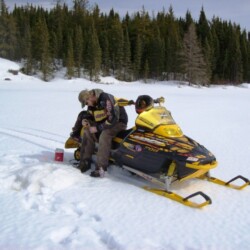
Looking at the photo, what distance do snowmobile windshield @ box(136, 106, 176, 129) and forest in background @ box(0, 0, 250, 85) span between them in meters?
41.5

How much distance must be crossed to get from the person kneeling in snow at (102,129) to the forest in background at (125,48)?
40.7 meters

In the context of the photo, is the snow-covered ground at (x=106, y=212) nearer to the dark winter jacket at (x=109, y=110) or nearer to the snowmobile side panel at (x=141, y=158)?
the snowmobile side panel at (x=141, y=158)

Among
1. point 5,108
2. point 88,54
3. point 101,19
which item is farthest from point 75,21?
point 5,108

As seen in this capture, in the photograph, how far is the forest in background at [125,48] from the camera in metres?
47.5

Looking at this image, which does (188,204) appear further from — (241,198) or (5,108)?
(5,108)

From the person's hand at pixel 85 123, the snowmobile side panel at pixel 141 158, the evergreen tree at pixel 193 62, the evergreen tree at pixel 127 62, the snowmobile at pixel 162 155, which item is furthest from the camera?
the evergreen tree at pixel 127 62

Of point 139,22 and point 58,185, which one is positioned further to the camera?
point 139,22

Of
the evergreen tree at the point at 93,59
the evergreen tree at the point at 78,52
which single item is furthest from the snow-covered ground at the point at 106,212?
the evergreen tree at the point at 78,52

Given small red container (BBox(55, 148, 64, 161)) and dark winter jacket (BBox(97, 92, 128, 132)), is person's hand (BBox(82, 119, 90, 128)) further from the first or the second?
small red container (BBox(55, 148, 64, 161))

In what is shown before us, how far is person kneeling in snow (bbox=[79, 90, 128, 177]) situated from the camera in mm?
5148

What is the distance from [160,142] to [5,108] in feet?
33.2

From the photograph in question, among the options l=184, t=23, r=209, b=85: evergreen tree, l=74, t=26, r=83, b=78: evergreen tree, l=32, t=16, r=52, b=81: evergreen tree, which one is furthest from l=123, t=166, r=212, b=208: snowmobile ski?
l=74, t=26, r=83, b=78: evergreen tree

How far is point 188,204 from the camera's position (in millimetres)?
4082

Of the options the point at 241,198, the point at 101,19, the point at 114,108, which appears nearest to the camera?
the point at 241,198
